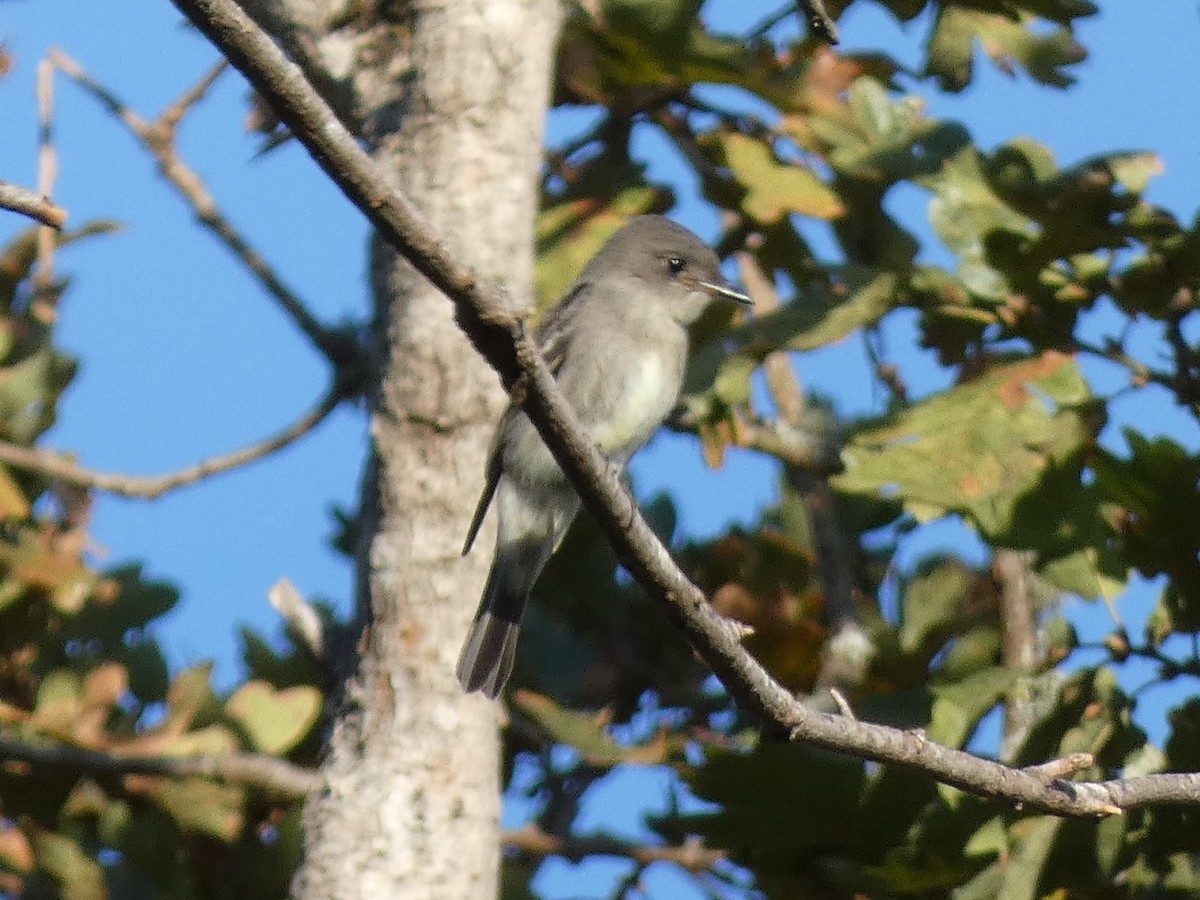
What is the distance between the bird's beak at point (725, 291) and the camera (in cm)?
397

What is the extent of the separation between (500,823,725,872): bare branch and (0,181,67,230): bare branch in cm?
187

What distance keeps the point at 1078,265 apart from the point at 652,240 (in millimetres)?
1029

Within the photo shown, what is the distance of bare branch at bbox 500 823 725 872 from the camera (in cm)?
348

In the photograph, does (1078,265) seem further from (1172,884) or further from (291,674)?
(291,674)

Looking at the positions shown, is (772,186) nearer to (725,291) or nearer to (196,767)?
(725,291)

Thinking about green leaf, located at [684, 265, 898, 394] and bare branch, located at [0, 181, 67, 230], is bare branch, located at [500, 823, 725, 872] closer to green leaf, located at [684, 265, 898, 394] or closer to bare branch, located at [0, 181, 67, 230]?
green leaf, located at [684, 265, 898, 394]

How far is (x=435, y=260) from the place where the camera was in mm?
2014

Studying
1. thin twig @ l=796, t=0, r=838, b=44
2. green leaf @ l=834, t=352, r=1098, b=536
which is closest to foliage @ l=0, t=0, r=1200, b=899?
green leaf @ l=834, t=352, r=1098, b=536

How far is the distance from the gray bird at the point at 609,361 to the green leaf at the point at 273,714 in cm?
41

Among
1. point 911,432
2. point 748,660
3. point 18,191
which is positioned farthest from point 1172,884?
point 18,191

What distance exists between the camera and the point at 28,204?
74.6 inches

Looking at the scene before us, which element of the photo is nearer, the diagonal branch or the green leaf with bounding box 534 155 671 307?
the diagonal branch

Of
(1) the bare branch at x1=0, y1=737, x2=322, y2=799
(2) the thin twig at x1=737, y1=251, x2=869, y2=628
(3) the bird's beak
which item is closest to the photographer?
(1) the bare branch at x1=0, y1=737, x2=322, y2=799

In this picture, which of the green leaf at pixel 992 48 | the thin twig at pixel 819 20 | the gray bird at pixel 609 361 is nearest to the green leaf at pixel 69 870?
the gray bird at pixel 609 361
